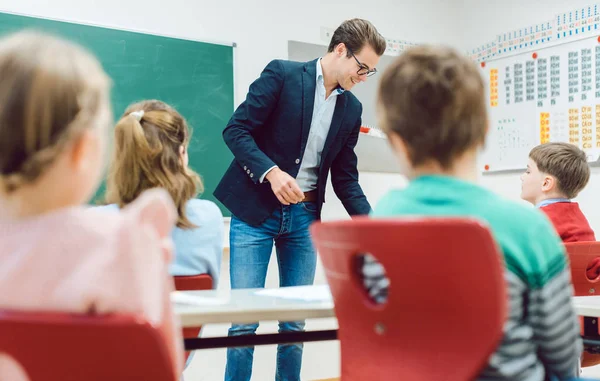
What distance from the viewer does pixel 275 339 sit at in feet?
5.81

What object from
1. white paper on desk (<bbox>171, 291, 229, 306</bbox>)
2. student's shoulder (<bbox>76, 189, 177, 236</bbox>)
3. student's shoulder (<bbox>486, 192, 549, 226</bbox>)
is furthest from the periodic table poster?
student's shoulder (<bbox>76, 189, 177, 236</bbox>)

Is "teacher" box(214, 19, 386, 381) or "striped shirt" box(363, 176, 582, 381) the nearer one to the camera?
"striped shirt" box(363, 176, 582, 381)

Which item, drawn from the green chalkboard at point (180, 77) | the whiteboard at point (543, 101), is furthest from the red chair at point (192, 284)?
the whiteboard at point (543, 101)

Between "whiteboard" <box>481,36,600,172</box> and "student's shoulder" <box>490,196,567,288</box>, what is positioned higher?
"whiteboard" <box>481,36,600,172</box>

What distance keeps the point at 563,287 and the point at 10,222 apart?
2.57ft

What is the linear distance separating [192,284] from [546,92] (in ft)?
9.98

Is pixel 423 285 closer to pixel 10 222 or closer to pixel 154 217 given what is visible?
pixel 154 217

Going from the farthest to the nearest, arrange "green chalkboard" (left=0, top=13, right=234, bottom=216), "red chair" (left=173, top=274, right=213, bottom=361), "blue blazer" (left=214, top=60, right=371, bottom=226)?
"green chalkboard" (left=0, top=13, right=234, bottom=216) < "blue blazer" (left=214, top=60, right=371, bottom=226) < "red chair" (left=173, top=274, right=213, bottom=361)

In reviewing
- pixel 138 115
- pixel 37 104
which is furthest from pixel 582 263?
pixel 37 104

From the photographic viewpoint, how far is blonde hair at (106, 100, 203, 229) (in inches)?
64.0

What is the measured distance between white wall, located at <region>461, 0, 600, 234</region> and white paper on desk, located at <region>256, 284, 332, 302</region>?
2.62 m

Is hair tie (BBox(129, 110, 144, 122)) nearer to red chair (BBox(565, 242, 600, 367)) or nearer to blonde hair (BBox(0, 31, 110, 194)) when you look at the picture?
blonde hair (BBox(0, 31, 110, 194))

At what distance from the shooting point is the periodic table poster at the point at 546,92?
11.8ft

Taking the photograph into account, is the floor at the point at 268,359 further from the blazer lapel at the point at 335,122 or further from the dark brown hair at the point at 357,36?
the dark brown hair at the point at 357,36
